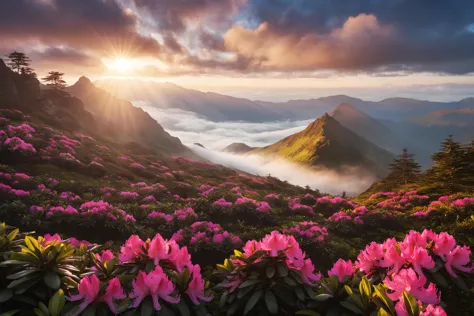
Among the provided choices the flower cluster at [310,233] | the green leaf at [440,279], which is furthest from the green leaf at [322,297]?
the flower cluster at [310,233]

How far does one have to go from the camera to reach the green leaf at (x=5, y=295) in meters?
3.81

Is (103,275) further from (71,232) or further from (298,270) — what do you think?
(71,232)

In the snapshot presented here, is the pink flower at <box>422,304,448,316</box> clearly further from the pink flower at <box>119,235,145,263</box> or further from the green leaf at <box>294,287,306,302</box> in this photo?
the pink flower at <box>119,235,145,263</box>

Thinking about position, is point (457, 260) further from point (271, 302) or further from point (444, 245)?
point (271, 302)

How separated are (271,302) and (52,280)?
9.82 ft

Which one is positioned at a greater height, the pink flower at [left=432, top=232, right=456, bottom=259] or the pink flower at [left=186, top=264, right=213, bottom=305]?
the pink flower at [left=432, top=232, right=456, bottom=259]

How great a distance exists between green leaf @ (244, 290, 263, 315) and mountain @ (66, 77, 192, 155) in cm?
14346

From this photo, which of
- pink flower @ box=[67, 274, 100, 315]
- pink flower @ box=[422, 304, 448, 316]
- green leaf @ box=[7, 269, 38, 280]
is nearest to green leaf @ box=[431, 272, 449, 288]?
pink flower @ box=[422, 304, 448, 316]

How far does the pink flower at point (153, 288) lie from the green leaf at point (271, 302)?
1.23 m

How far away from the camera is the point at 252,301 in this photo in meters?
4.13

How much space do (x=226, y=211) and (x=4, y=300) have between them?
484 inches

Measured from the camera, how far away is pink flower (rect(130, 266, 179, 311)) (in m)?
3.69

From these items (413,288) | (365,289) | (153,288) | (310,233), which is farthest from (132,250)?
(310,233)

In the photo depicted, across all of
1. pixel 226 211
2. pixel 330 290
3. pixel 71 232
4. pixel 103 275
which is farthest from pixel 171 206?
pixel 330 290
